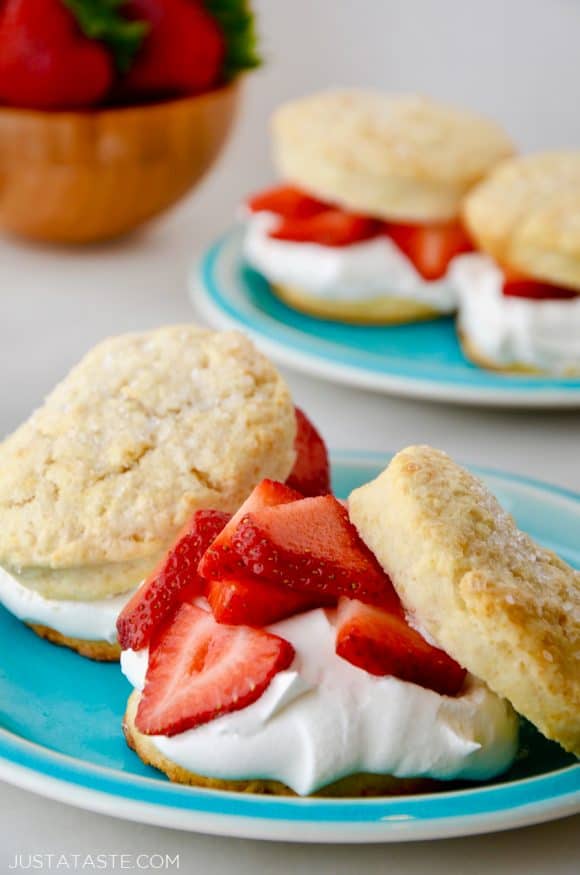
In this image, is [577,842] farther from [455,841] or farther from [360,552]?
[360,552]

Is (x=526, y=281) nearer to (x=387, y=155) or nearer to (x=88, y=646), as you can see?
(x=387, y=155)

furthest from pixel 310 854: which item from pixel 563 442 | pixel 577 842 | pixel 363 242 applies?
pixel 363 242

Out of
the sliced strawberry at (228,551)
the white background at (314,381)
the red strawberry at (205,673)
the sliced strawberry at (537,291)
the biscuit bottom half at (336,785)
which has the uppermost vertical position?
the sliced strawberry at (228,551)

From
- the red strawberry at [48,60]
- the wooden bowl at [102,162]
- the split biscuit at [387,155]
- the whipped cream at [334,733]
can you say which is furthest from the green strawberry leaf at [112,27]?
the whipped cream at [334,733]

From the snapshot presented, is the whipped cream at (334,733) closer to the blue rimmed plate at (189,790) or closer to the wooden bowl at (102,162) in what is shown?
the blue rimmed plate at (189,790)

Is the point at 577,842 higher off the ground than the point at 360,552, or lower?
lower

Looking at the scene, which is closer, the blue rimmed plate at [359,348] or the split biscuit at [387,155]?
the blue rimmed plate at [359,348]

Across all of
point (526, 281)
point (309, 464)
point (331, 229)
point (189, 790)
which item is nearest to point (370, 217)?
point (331, 229)
